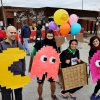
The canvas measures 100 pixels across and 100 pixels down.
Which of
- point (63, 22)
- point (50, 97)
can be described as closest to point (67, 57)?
point (50, 97)

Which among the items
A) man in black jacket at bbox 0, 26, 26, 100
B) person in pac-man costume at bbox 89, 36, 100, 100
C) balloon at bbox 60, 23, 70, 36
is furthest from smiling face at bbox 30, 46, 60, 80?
balloon at bbox 60, 23, 70, 36

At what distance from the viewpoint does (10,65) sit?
2.40 meters

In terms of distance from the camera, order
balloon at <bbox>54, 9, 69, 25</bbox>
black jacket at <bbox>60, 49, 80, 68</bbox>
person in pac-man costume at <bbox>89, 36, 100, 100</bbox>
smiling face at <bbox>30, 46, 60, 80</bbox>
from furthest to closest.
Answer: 1. balloon at <bbox>54, 9, 69, 25</bbox>
2. black jacket at <bbox>60, 49, 80, 68</bbox>
3. person in pac-man costume at <bbox>89, 36, 100, 100</bbox>
4. smiling face at <bbox>30, 46, 60, 80</bbox>

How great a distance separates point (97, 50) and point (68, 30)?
5.71ft

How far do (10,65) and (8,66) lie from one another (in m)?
0.03

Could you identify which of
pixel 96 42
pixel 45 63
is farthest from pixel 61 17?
pixel 45 63

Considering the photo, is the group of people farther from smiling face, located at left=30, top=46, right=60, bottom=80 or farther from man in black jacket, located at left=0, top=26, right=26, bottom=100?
smiling face, located at left=30, top=46, right=60, bottom=80

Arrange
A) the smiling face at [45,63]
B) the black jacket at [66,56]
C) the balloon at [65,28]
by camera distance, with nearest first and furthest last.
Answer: the smiling face at [45,63], the black jacket at [66,56], the balloon at [65,28]

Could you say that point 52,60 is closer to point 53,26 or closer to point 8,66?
point 8,66

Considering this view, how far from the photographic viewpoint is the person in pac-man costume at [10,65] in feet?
7.82

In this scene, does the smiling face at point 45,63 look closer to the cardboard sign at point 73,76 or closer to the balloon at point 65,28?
the cardboard sign at point 73,76

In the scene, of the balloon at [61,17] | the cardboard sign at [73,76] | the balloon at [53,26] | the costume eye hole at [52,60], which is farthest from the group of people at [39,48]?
the balloon at [53,26]

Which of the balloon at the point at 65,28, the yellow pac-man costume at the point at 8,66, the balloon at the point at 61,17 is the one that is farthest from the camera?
the balloon at the point at 65,28

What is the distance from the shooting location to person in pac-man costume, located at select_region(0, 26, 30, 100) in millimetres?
2383
